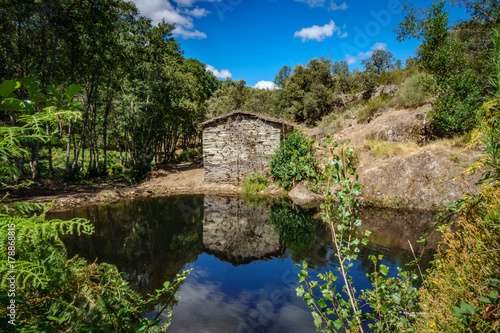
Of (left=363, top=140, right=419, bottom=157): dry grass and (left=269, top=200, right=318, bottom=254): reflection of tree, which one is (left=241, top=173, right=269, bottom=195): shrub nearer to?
(left=269, top=200, right=318, bottom=254): reflection of tree

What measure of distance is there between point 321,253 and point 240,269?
2274mm

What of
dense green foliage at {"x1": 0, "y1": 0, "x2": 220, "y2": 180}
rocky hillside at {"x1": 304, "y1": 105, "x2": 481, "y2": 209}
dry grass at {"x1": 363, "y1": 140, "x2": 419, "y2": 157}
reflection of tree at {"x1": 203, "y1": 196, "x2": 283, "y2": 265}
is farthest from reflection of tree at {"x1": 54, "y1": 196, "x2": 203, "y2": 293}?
dry grass at {"x1": 363, "y1": 140, "x2": 419, "y2": 157}

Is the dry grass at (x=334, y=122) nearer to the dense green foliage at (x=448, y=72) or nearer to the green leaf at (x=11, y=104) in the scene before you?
the dense green foliage at (x=448, y=72)

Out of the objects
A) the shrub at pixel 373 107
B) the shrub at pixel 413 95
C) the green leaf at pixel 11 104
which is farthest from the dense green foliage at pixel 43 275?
the shrub at pixel 373 107

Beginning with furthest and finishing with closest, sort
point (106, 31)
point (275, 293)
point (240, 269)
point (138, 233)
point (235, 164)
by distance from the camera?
point (235, 164) < point (106, 31) < point (138, 233) < point (240, 269) < point (275, 293)

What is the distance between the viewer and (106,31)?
45.9 ft

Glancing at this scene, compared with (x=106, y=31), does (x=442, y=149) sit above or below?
below

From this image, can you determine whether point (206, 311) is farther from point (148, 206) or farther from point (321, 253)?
point (148, 206)

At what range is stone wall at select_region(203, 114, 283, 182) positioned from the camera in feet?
53.2

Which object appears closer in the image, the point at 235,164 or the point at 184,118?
the point at 235,164

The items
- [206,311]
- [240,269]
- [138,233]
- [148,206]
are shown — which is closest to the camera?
[206,311]

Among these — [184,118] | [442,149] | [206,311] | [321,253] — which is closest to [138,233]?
[206,311]

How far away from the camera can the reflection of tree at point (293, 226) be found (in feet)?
23.4

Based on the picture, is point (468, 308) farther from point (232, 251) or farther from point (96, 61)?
point (96, 61)
